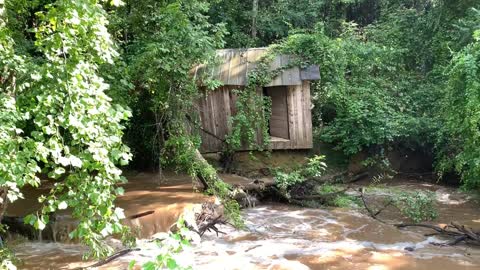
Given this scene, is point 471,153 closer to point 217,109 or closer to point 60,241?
point 217,109

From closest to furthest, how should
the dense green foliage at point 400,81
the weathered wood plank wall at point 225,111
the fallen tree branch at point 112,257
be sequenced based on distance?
the fallen tree branch at point 112,257, the dense green foliage at point 400,81, the weathered wood plank wall at point 225,111

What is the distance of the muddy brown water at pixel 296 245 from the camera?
690 centimetres

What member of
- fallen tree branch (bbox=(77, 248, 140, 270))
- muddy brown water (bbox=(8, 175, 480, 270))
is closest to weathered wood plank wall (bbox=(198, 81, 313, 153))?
muddy brown water (bbox=(8, 175, 480, 270))

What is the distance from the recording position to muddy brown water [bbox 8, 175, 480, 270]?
22.6 feet

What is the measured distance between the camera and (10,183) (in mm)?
3713

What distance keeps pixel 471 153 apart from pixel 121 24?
296 inches

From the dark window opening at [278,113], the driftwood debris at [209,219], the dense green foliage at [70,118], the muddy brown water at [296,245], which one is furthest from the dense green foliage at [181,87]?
the muddy brown water at [296,245]

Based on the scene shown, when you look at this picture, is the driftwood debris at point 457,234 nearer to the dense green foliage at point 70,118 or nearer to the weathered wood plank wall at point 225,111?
the weathered wood plank wall at point 225,111

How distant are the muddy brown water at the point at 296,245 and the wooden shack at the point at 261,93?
260 centimetres

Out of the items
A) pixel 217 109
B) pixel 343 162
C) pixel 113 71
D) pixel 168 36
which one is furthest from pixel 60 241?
pixel 343 162

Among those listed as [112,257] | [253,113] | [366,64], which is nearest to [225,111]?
[253,113]

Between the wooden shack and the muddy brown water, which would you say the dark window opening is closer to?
the wooden shack

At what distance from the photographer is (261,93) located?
12117mm

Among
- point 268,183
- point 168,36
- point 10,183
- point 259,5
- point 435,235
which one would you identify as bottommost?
point 435,235
